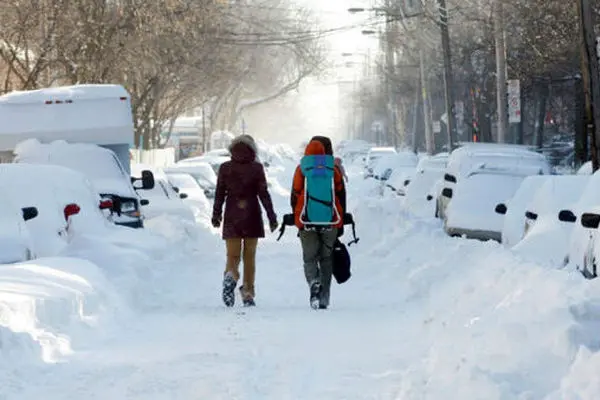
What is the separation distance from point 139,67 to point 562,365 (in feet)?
113

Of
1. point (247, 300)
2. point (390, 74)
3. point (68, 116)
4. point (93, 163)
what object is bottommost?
point (247, 300)

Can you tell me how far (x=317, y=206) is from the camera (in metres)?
11.7

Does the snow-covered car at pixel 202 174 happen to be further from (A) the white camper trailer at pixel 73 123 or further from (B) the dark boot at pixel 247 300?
(B) the dark boot at pixel 247 300

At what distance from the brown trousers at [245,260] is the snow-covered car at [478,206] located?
762 centimetres

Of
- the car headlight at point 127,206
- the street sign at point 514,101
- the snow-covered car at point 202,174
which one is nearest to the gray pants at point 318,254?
the car headlight at point 127,206

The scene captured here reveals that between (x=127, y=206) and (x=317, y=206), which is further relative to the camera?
(x=127, y=206)

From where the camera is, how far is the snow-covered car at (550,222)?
12.9 m

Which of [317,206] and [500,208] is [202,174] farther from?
[317,206]

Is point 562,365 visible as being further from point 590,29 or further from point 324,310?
point 590,29

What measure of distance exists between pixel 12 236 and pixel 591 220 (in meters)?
5.43

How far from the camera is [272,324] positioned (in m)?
10.1

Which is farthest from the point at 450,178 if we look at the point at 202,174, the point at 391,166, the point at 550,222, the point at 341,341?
the point at 391,166

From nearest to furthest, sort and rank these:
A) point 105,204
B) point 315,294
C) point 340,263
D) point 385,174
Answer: point 315,294, point 340,263, point 105,204, point 385,174

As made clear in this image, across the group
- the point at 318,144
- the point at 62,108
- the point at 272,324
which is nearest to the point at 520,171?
the point at 62,108
